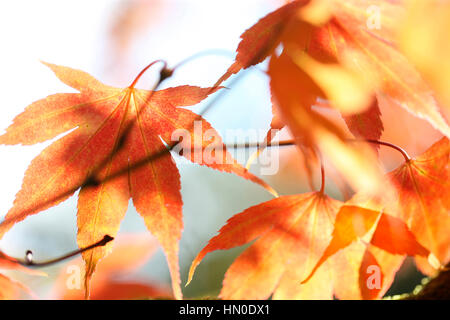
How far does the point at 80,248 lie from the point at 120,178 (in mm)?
78

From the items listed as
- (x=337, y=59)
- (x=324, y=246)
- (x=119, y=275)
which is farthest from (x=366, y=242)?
(x=119, y=275)

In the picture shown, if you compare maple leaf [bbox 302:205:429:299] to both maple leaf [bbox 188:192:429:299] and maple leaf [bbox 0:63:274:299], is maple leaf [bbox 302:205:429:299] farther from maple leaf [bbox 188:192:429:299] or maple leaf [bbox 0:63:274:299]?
maple leaf [bbox 0:63:274:299]

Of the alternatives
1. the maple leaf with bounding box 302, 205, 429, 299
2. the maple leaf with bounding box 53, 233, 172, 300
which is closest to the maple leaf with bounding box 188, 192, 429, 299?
the maple leaf with bounding box 302, 205, 429, 299

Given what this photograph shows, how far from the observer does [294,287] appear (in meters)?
0.38

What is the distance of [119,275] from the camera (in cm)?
44

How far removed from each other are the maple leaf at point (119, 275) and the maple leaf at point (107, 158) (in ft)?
0.22

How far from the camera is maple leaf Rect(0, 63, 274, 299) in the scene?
323mm

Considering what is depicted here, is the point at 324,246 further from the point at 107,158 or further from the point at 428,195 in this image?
the point at 107,158

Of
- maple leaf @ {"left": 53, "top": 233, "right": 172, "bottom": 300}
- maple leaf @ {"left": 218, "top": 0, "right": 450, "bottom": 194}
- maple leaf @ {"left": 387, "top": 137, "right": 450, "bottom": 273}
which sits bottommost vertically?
maple leaf @ {"left": 53, "top": 233, "right": 172, "bottom": 300}

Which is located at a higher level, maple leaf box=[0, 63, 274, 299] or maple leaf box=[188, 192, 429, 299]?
maple leaf box=[0, 63, 274, 299]

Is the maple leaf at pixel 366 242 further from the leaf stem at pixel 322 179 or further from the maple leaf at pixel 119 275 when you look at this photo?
the maple leaf at pixel 119 275

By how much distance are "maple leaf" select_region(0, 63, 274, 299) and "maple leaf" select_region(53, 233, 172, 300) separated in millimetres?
67

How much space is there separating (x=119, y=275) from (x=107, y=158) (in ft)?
0.58
